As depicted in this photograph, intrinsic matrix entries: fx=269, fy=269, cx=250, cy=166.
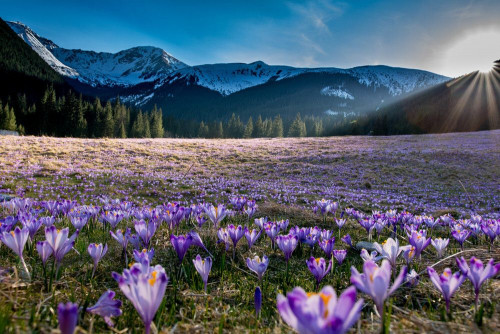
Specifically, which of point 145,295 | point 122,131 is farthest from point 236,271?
point 122,131

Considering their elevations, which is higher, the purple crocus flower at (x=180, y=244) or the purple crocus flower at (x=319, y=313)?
the purple crocus flower at (x=319, y=313)

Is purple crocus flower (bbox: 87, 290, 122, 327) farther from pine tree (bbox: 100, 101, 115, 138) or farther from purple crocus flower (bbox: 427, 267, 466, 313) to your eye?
pine tree (bbox: 100, 101, 115, 138)

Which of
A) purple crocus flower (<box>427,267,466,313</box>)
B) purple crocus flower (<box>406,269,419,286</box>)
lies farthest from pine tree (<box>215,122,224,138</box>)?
purple crocus flower (<box>427,267,466,313</box>)

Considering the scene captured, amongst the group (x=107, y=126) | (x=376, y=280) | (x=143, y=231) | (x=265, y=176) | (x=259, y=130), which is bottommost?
(x=265, y=176)

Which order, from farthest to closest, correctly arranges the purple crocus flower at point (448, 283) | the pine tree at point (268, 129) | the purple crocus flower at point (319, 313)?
the pine tree at point (268, 129) < the purple crocus flower at point (448, 283) < the purple crocus flower at point (319, 313)

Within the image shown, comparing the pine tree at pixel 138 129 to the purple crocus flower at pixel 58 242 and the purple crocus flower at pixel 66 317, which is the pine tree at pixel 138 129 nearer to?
the purple crocus flower at pixel 58 242

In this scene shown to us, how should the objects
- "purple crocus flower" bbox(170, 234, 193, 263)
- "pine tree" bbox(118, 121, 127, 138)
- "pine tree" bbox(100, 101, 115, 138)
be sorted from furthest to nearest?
"pine tree" bbox(118, 121, 127, 138) < "pine tree" bbox(100, 101, 115, 138) < "purple crocus flower" bbox(170, 234, 193, 263)

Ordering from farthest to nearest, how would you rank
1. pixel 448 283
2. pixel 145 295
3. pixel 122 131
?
pixel 122 131 → pixel 448 283 → pixel 145 295

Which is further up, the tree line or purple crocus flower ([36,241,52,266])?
the tree line

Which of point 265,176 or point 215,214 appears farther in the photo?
point 265,176

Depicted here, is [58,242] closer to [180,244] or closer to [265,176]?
[180,244]

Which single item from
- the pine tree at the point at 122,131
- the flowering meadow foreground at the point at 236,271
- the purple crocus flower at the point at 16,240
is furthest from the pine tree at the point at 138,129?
the purple crocus flower at the point at 16,240

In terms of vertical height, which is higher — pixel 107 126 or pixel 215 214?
pixel 107 126

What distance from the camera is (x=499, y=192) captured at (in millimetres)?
13758
